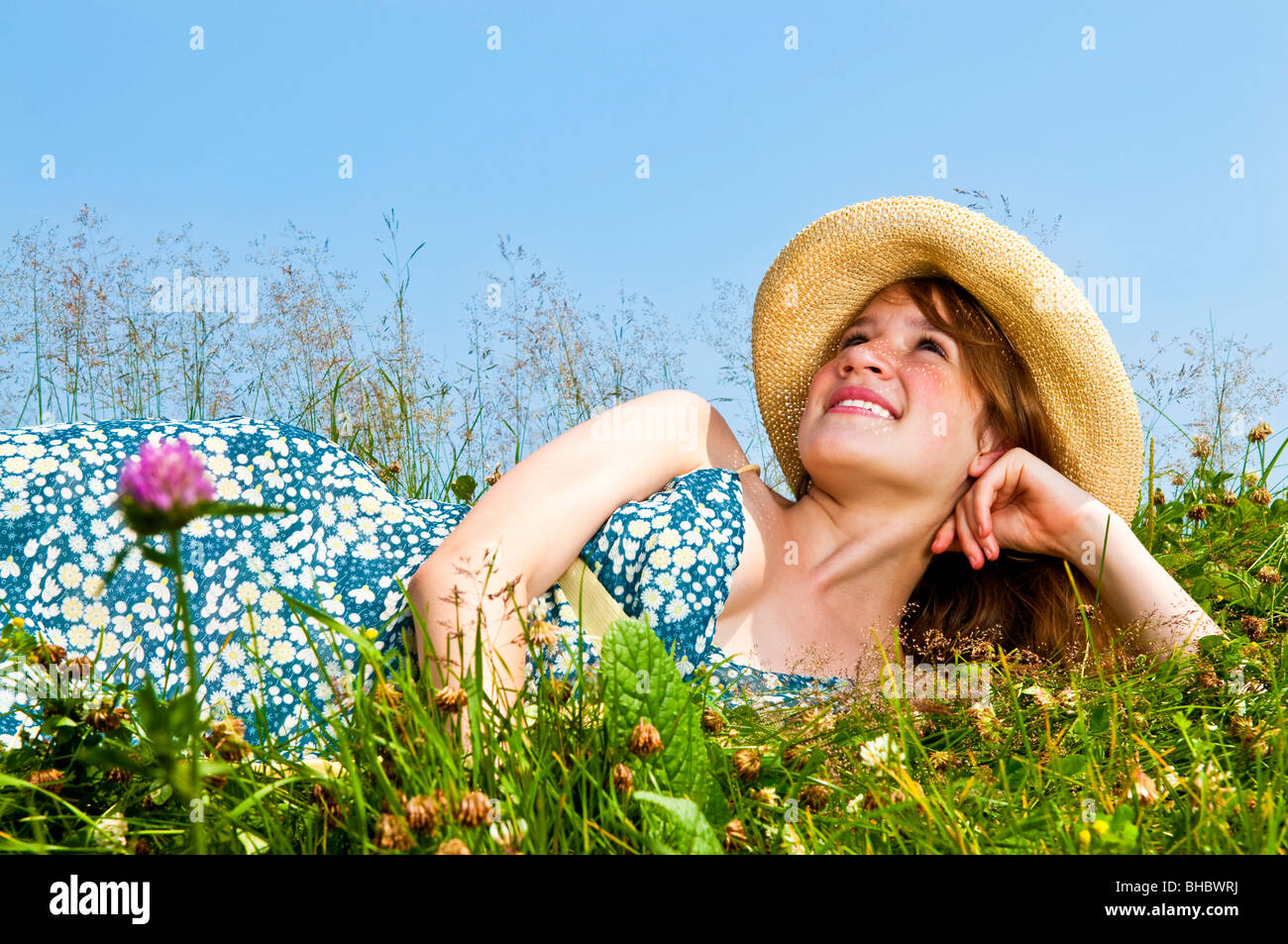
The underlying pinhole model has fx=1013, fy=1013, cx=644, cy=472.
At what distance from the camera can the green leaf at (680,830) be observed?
1.20m

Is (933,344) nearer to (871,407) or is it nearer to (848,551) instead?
(871,407)

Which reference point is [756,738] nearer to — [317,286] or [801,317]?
[801,317]

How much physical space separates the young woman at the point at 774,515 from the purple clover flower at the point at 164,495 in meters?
1.25

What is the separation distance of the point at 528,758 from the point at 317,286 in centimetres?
367

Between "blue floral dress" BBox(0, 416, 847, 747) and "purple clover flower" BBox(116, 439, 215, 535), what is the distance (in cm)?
152

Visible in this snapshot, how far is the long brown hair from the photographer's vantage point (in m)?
2.72

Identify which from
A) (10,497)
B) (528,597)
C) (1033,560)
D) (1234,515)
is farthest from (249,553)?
(1234,515)

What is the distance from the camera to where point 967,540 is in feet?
8.83

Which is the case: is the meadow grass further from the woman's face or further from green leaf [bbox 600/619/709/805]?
the woman's face

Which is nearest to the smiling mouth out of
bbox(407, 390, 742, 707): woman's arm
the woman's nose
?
the woman's nose

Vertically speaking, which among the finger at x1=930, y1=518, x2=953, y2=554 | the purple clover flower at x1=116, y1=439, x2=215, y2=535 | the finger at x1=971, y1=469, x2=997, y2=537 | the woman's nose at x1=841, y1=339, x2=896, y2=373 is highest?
the woman's nose at x1=841, y1=339, x2=896, y2=373

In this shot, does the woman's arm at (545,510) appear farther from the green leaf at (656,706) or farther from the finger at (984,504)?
the finger at (984,504)

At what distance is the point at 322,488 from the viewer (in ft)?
Result: 8.25

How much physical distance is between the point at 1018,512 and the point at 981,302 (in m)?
0.58
